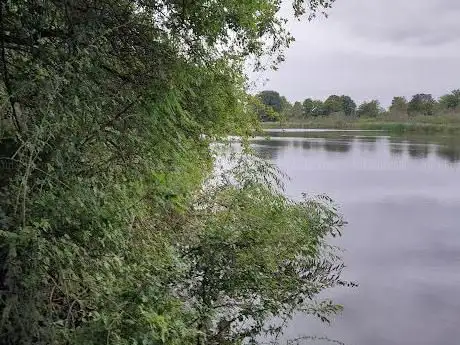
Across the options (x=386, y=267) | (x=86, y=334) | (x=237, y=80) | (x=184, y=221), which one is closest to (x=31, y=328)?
(x=86, y=334)

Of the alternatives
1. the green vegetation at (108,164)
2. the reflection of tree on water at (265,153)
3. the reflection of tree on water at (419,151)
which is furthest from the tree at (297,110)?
the green vegetation at (108,164)

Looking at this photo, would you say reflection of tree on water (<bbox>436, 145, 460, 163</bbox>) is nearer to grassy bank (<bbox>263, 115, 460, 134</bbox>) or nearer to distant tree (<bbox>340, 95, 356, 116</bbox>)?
grassy bank (<bbox>263, 115, 460, 134</bbox>)

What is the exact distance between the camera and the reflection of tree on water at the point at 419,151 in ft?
75.3

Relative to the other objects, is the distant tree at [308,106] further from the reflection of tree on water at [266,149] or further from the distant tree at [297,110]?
the reflection of tree on water at [266,149]

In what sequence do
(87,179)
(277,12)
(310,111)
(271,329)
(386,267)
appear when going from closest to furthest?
(87,179), (271,329), (277,12), (386,267), (310,111)

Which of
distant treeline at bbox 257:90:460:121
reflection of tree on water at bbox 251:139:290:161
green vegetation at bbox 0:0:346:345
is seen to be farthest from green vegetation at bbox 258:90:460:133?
green vegetation at bbox 0:0:346:345

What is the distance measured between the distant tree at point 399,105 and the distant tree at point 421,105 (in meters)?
0.71

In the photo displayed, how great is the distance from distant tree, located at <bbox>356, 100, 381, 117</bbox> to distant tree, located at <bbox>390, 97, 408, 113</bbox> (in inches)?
63.5

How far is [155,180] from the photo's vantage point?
8.63 ft

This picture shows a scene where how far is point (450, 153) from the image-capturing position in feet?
77.2

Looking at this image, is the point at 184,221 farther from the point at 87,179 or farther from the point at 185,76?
the point at 87,179

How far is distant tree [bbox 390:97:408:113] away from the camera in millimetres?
53375

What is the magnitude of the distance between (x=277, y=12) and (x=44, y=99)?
2.83m

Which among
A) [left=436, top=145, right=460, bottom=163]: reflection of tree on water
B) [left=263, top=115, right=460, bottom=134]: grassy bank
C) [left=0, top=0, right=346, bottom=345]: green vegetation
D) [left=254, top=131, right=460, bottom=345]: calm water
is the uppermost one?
[left=0, top=0, right=346, bottom=345]: green vegetation
